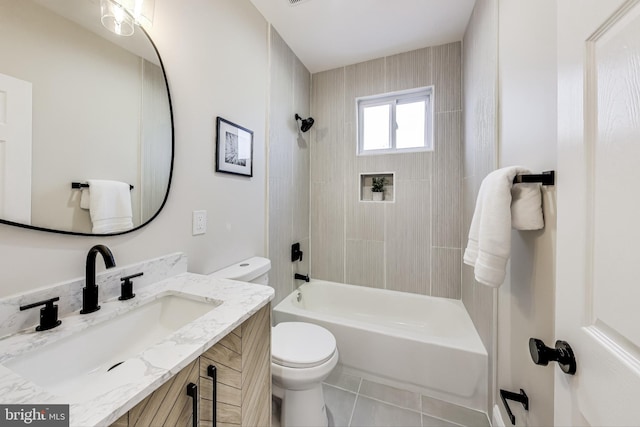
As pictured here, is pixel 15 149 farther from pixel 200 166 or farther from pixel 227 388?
pixel 227 388

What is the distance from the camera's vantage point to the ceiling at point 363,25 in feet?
5.25

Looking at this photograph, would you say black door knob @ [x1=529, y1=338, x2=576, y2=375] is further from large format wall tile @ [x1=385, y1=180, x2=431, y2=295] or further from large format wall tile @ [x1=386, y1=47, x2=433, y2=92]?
large format wall tile @ [x1=386, y1=47, x2=433, y2=92]

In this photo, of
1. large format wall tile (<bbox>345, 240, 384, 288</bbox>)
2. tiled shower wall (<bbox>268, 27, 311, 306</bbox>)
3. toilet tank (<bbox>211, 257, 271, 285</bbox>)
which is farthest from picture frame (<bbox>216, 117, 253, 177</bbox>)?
large format wall tile (<bbox>345, 240, 384, 288</bbox>)

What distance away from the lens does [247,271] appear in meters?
1.33

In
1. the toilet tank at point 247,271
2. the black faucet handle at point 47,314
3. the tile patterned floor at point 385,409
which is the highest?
the black faucet handle at point 47,314

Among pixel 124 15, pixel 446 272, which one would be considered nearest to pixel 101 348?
pixel 124 15

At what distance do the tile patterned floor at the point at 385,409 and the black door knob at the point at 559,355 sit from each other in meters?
1.12

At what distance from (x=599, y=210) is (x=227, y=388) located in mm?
996

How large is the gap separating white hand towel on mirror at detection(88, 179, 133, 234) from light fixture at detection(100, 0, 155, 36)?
1.95 ft

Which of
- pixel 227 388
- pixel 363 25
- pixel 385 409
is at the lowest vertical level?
pixel 385 409

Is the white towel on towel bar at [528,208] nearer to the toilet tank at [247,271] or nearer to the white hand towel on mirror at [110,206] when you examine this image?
the toilet tank at [247,271]

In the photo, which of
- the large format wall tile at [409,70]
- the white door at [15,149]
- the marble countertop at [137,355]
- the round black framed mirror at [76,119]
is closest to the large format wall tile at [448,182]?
the large format wall tile at [409,70]

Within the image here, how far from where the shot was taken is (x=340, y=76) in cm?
233

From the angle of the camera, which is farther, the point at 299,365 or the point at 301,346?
the point at 301,346
